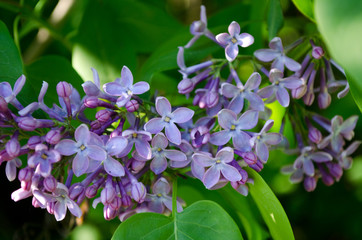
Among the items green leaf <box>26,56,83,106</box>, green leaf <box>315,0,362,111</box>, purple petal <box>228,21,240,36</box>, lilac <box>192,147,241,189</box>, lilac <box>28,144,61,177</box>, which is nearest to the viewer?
green leaf <box>315,0,362,111</box>

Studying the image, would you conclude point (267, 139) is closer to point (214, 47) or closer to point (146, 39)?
point (214, 47)

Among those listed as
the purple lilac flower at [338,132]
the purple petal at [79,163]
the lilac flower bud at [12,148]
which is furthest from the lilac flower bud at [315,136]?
the lilac flower bud at [12,148]

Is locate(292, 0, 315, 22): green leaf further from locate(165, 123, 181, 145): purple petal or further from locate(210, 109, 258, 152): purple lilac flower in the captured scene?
locate(165, 123, 181, 145): purple petal

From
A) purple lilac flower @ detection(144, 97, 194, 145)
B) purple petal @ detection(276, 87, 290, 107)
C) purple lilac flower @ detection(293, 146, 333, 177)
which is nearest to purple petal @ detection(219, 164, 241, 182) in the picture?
purple lilac flower @ detection(144, 97, 194, 145)

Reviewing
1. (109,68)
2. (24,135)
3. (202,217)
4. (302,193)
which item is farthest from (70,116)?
(302,193)

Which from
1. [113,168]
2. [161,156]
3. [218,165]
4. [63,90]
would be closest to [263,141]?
[218,165]
